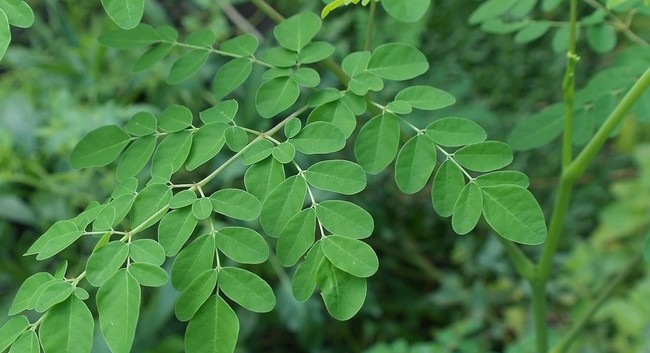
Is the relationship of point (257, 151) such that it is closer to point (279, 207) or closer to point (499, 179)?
point (279, 207)

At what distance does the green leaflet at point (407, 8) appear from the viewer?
0.73m

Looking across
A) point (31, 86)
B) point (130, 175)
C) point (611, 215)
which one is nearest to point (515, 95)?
point (611, 215)

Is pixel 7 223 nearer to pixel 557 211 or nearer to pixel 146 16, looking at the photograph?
pixel 146 16

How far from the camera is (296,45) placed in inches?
31.3

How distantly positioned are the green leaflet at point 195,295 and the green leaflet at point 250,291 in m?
0.01

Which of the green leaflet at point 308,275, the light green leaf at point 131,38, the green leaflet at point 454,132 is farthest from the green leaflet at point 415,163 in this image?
the light green leaf at point 131,38

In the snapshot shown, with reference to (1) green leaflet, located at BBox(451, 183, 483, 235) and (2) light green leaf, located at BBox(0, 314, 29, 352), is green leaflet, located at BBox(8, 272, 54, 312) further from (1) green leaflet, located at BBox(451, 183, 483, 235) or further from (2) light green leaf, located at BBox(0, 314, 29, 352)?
(1) green leaflet, located at BBox(451, 183, 483, 235)

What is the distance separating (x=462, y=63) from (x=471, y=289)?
2.24 feet

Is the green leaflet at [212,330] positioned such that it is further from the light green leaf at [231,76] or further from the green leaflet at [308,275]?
the light green leaf at [231,76]

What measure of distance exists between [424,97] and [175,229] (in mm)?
283

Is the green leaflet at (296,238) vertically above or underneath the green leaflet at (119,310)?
above

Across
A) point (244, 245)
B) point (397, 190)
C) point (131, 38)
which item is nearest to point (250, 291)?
point (244, 245)

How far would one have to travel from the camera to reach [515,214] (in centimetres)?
67

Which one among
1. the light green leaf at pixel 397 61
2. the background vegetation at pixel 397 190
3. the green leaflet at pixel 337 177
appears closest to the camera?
the green leaflet at pixel 337 177
